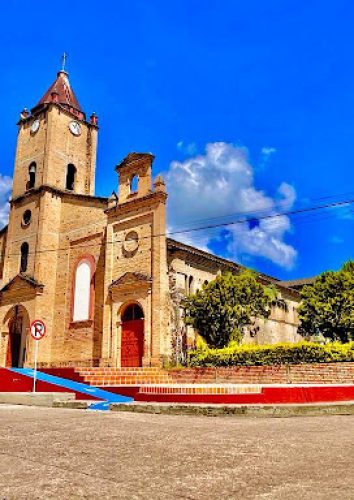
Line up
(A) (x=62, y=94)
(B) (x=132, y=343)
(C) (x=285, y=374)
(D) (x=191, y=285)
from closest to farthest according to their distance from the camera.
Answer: (C) (x=285, y=374)
(B) (x=132, y=343)
(D) (x=191, y=285)
(A) (x=62, y=94)

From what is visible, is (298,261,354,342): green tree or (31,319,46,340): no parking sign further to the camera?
(298,261,354,342): green tree

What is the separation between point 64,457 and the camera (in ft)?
16.7

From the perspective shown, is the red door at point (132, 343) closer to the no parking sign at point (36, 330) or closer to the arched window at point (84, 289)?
the arched window at point (84, 289)

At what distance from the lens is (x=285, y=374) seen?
61.2 feet

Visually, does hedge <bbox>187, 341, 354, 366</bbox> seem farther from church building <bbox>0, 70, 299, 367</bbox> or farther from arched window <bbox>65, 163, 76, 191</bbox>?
arched window <bbox>65, 163, 76, 191</bbox>

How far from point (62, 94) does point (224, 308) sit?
849 inches

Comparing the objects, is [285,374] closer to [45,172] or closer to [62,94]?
[45,172]

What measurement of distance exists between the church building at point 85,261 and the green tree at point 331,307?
651 centimetres

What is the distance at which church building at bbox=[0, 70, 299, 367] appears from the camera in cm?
2423

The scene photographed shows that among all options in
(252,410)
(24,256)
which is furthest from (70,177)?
(252,410)

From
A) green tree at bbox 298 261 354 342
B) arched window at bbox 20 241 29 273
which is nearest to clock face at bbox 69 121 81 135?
arched window at bbox 20 241 29 273

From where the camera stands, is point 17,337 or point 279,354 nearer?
point 279,354

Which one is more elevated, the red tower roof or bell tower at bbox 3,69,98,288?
the red tower roof

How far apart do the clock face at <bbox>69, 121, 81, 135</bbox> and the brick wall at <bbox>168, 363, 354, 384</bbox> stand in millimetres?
21021
